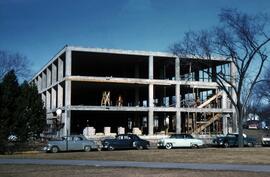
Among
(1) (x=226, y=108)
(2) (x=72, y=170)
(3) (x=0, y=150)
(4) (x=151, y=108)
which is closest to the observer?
(2) (x=72, y=170)

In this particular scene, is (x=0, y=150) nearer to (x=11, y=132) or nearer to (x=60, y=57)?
(x=11, y=132)

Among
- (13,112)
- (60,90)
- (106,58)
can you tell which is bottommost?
(13,112)

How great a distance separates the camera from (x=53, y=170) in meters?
20.9

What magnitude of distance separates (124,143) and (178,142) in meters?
5.16

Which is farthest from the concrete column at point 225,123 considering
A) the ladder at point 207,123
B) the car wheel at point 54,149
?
the car wheel at point 54,149

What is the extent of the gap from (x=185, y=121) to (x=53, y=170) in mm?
54665

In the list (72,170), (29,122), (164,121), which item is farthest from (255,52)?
(164,121)

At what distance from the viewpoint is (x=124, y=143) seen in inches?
1724

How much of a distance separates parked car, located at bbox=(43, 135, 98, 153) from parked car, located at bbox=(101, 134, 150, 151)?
148 cm

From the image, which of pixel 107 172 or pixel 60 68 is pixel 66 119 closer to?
pixel 60 68

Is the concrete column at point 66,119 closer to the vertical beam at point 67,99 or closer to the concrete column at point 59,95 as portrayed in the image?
the vertical beam at point 67,99

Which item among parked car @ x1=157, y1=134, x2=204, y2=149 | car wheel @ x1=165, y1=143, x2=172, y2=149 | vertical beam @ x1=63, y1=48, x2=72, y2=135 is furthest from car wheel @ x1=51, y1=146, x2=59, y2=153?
vertical beam @ x1=63, y1=48, x2=72, y2=135

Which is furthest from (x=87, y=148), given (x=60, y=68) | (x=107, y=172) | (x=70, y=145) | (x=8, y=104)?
(x=60, y=68)

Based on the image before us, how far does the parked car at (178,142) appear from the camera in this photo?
44844 millimetres
